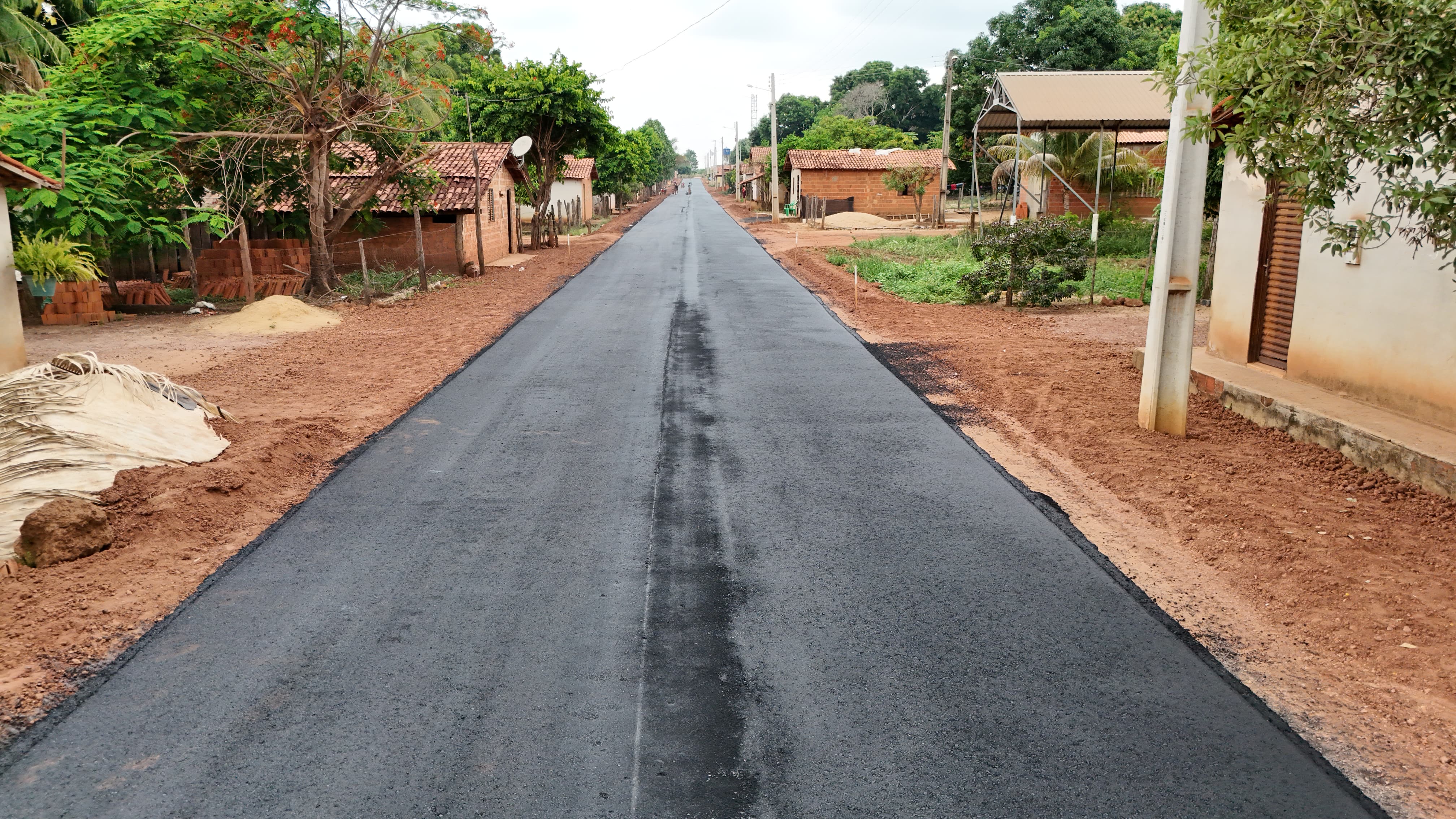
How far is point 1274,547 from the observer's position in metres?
6.45

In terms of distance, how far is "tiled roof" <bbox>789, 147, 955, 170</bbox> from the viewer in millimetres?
59281

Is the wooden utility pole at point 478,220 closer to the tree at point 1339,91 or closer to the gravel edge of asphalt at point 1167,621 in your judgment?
the gravel edge of asphalt at point 1167,621

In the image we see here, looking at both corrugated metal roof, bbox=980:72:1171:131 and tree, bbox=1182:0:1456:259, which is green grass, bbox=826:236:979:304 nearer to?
corrugated metal roof, bbox=980:72:1171:131

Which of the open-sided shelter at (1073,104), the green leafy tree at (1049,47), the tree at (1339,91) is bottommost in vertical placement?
the tree at (1339,91)

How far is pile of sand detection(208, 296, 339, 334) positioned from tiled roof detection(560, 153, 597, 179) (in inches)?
1558

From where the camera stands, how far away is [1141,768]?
4.04 m

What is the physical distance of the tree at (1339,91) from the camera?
17.4 ft

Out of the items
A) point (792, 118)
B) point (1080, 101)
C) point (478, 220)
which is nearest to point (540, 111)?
point (478, 220)

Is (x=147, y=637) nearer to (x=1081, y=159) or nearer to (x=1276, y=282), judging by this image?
(x=1276, y=282)

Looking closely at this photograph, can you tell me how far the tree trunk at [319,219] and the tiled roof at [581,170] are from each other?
35747mm

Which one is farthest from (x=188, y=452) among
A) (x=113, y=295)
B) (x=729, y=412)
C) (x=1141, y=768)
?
(x=113, y=295)

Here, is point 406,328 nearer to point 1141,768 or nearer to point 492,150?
point 1141,768

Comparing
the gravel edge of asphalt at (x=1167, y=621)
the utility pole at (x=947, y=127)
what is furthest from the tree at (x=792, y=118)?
the gravel edge of asphalt at (x=1167, y=621)

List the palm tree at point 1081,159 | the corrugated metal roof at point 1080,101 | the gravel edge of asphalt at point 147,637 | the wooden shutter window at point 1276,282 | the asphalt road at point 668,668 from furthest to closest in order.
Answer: the palm tree at point 1081,159, the corrugated metal roof at point 1080,101, the wooden shutter window at point 1276,282, the gravel edge of asphalt at point 147,637, the asphalt road at point 668,668
